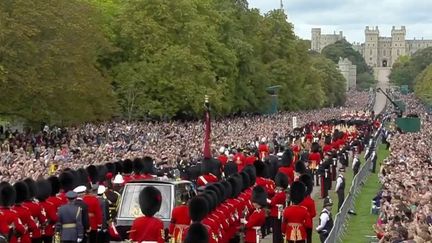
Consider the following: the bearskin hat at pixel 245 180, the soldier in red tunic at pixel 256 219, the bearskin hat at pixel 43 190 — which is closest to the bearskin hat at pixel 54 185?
the bearskin hat at pixel 43 190

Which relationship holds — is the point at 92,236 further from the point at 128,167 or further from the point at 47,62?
the point at 47,62

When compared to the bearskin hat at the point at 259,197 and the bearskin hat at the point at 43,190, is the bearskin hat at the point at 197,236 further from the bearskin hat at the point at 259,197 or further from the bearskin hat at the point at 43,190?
the bearskin hat at the point at 43,190

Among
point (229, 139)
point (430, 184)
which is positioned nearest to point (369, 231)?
point (430, 184)

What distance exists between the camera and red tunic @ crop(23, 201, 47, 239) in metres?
16.7

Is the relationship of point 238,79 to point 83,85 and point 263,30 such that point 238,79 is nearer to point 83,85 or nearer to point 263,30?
point 263,30

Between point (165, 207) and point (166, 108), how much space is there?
44183 mm

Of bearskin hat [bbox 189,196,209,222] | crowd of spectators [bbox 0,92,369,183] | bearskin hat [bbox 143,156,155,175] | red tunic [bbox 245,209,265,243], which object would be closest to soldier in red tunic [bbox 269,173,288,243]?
red tunic [bbox 245,209,265,243]

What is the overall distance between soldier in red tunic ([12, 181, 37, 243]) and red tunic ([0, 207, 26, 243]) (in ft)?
0.77

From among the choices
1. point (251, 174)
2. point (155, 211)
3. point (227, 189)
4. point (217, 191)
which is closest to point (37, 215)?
point (217, 191)

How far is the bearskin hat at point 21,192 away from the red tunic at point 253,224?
363cm

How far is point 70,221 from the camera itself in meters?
16.0

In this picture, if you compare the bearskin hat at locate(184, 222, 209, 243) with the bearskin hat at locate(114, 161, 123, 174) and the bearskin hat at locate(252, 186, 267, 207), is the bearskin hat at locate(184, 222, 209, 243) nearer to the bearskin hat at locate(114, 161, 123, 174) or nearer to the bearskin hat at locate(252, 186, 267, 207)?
the bearskin hat at locate(252, 186, 267, 207)

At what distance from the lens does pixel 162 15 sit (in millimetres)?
64062

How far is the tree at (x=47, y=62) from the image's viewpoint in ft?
141
